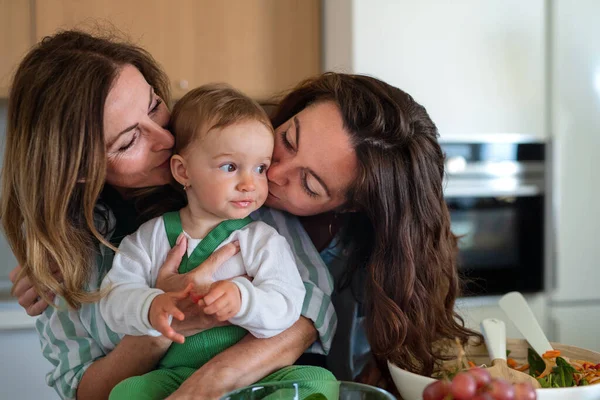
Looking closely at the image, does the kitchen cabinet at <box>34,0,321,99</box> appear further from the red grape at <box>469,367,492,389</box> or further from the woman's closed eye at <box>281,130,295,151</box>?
the red grape at <box>469,367,492,389</box>

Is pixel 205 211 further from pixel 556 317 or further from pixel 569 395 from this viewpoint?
pixel 556 317

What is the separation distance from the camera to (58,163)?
841 millimetres

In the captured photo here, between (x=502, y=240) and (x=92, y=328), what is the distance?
5.94 feet

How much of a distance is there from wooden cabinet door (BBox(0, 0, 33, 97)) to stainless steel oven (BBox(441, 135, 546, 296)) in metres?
1.51

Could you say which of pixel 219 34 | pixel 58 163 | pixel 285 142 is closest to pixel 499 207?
pixel 219 34

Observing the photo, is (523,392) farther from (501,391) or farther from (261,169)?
(261,169)

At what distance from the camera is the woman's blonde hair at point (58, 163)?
0.84 m

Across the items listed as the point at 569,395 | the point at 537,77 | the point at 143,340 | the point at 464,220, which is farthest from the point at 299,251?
the point at 537,77

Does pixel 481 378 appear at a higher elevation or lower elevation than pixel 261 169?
lower

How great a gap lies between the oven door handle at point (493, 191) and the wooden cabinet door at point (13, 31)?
1.55m

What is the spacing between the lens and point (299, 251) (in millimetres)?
975

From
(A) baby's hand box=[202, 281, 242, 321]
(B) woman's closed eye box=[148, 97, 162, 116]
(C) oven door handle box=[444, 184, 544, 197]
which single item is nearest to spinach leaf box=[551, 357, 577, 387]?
(A) baby's hand box=[202, 281, 242, 321]

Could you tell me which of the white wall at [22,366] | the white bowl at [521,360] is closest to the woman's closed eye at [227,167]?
the white bowl at [521,360]

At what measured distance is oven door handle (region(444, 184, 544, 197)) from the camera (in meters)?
2.29
